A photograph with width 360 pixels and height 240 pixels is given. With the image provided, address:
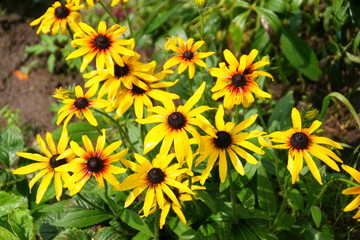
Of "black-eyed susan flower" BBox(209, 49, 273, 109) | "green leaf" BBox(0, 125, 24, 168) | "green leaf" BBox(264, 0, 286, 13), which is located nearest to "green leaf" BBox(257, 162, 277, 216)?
"black-eyed susan flower" BBox(209, 49, 273, 109)

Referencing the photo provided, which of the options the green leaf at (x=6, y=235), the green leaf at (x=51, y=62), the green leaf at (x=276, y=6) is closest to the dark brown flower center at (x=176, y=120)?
the green leaf at (x=6, y=235)

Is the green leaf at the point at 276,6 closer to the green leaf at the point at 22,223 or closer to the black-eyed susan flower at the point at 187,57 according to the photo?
the black-eyed susan flower at the point at 187,57

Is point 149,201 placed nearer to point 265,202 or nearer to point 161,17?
point 265,202

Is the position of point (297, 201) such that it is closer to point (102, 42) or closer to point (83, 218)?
point (83, 218)

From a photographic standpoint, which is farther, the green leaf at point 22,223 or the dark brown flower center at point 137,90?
the green leaf at point 22,223

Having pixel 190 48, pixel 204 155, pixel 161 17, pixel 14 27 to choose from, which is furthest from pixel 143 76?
pixel 14 27

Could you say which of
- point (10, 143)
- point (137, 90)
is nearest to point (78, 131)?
point (10, 143)
